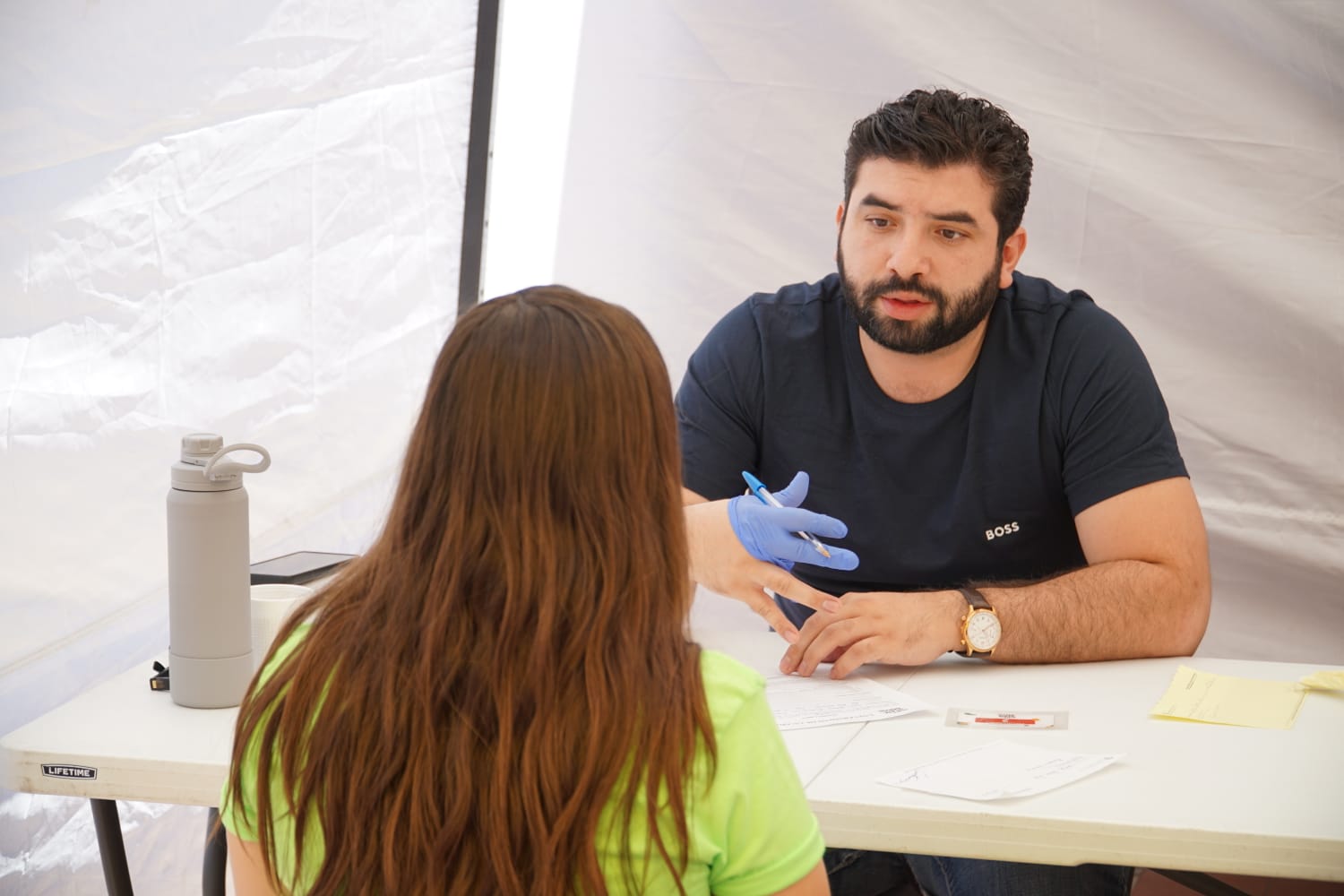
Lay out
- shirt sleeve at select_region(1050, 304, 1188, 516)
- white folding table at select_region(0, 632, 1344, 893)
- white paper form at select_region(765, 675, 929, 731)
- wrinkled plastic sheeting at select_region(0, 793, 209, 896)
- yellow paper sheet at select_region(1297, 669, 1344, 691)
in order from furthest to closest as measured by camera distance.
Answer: shirt sleeve at select_region(1050, 304, 1188, 516) → wrinkled plastic sheeting at select_region(0, 793, 209, 896) → yellow paper sheet at select_region(1297, 669, 1344, 691) → white paper form at select_region(765, 675, 929, 731) → white folding table at select_region(0, 632, 1344, 893)

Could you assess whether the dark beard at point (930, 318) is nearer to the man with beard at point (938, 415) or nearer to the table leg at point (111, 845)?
the man with beard at point (938, 415)

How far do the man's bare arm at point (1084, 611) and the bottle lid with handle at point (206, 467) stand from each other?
67cm

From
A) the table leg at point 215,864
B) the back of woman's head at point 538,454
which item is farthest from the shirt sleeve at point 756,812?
the table leg at point 215,864

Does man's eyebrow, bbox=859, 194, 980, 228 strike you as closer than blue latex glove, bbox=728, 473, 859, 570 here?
No

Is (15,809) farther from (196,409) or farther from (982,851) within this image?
(982,851)

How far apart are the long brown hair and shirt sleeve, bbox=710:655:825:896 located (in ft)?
0.10

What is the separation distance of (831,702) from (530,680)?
2.24 ft

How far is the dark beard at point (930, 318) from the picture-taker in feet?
5.92

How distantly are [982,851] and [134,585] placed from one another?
1.24 metres

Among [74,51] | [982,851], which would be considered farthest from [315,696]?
[74,51]

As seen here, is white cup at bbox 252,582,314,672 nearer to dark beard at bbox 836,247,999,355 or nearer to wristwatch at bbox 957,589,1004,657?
wristwatch at bbox 957,589,1004,657

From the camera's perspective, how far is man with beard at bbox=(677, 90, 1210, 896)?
1611 mm

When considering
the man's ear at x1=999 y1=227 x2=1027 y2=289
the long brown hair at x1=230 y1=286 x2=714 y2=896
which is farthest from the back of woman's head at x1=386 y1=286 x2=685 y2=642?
the man's ear at x1=999 y1=227 x2=1027 y2=289

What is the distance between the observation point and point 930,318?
1.81 m
